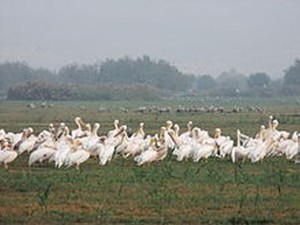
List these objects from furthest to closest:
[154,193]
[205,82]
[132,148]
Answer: [205,82] < [132,148] < [154,193]

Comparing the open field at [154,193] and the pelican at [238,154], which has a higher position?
the pelican at [238,154]

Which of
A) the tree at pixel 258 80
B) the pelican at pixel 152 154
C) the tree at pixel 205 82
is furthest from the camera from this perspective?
the tree at pixel 205 82

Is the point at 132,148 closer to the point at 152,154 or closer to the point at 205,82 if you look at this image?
the point at 152,154

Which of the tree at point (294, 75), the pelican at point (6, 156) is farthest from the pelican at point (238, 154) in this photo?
the tree at point (294, 75)

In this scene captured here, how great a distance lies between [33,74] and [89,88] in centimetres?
5915

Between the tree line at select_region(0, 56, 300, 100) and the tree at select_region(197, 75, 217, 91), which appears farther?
the tree at select_region(197, 75, 217, 91)

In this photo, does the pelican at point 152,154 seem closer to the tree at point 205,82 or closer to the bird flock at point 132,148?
the bird flock at point 132,148

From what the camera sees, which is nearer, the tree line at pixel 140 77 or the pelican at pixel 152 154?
the pelican at pixel 152 154

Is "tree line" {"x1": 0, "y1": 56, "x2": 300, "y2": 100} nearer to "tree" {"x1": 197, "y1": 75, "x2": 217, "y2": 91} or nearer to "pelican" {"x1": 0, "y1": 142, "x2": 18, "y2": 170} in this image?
"tree" {"x1": 197, "y1": 75, "x2": 217, "y2": 91}

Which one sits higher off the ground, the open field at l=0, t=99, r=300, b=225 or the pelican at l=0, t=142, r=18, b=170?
the pelican at l=0, t=142, r=18, b=170

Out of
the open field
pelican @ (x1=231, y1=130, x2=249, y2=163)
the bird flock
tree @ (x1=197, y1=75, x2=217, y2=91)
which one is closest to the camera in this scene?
the open field

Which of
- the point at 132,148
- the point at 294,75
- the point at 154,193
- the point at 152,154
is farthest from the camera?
the point at 294,75

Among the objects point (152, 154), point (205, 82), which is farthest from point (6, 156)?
point (205, 82)

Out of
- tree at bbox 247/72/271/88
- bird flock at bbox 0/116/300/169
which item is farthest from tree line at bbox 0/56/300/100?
bird flock at bbox 0/116/300/169
